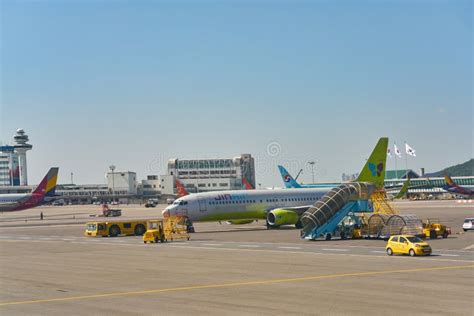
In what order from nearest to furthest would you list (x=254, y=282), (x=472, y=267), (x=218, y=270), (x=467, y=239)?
(x=254, y=282), (x=472, y=267), (x=218, y=270), (x=467, y=239)

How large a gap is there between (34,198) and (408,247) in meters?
102

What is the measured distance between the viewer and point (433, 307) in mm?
25141

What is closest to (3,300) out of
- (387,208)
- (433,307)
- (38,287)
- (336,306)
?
(38,287)

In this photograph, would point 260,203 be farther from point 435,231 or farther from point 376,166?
point 435,231

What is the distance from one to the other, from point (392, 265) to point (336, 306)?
13370 mm

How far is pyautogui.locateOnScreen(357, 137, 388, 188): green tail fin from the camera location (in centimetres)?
7244

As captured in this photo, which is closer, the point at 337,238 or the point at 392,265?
the point at 392,265

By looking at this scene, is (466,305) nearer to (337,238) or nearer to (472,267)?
(472,267)

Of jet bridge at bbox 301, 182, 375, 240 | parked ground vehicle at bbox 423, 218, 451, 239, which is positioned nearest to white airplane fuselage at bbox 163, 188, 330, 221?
jet bridge at bbox 301, 182, 375, 240

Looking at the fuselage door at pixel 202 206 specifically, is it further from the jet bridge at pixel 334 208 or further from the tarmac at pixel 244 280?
the tarmac at pixel 244 280

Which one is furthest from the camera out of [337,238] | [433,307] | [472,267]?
[337,238]

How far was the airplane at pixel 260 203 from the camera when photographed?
7331 cm

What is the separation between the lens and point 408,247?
143 feet

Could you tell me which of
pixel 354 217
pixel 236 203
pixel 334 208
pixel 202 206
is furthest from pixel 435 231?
pixel 202 206
